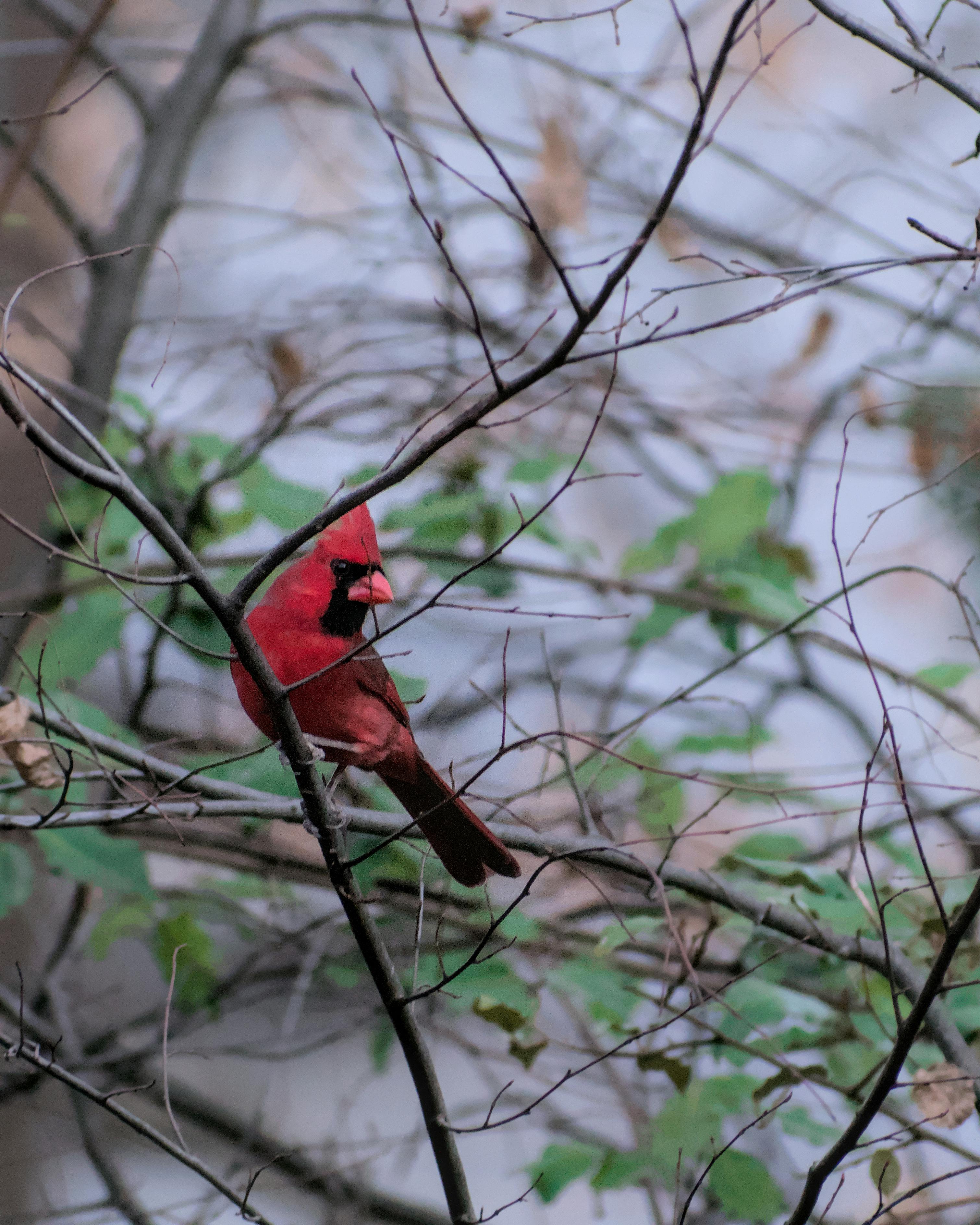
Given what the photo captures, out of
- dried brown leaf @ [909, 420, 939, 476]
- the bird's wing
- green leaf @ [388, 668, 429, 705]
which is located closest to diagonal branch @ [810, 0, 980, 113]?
the bird's wing

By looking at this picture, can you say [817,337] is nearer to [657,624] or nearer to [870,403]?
[870,403]

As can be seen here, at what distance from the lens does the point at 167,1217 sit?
1.77 metres

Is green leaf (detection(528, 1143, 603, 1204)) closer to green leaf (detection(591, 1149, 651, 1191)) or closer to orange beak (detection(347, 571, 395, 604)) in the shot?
green leaf (detection(591, 1149, 651, 1191))

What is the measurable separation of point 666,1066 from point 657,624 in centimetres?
87

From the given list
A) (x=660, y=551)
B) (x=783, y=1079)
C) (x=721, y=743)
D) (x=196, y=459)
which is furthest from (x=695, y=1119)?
(x=196, y=459)

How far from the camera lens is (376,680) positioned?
4.46 feet

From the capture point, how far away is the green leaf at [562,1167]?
5.32 feet

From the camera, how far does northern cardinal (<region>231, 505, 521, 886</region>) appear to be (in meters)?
1.27

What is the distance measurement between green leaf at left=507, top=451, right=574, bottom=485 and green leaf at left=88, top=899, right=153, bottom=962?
1017mm

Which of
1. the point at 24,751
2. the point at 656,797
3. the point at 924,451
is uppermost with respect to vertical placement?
the point at 924,451

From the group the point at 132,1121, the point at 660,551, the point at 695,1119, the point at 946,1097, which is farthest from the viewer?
the point at 660,551

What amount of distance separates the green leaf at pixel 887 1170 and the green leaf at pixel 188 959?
1237mm

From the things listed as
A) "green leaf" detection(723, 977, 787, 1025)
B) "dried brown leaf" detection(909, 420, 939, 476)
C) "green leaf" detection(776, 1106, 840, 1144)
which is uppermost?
"dried brown leaf" detection(909, 420, 939, 476)

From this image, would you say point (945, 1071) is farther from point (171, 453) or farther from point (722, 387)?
point (722, 387)
